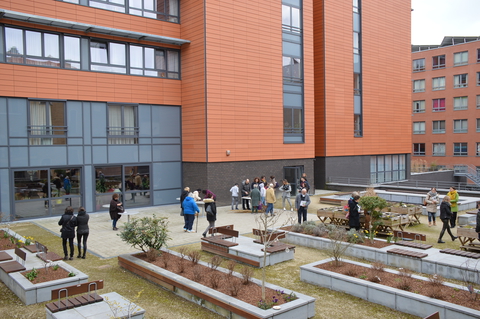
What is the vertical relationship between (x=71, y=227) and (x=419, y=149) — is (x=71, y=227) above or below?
below

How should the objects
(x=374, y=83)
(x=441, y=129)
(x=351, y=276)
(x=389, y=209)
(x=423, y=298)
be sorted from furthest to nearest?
1. (x=441, y=129)
2. (x=374, y=83)
3. (x=389, y=209)
4. (x=351, y=276)
5. (x=423, y=298)

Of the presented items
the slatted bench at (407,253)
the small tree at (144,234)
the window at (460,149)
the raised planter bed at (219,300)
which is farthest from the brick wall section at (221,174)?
the window at (460,149)

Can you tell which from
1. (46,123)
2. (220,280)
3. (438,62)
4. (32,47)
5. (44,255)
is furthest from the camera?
(438,62)

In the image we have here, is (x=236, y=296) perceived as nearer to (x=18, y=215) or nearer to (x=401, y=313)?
(x=401, y=313)

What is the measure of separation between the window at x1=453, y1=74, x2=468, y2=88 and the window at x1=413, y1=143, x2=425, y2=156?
906 centimetres

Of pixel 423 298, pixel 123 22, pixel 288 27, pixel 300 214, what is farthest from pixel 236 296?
pixel 288 27

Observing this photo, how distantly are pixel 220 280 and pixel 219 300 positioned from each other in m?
1.29

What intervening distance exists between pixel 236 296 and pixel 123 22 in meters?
18.5

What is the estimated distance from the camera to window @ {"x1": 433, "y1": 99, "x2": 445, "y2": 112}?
54797 millimetres

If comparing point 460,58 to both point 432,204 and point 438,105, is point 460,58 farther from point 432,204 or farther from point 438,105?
point 432,204

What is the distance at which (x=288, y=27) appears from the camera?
1081 inches

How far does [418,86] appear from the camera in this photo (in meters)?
57.7

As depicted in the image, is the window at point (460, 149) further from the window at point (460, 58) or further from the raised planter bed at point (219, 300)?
the raised planter bed at point (219, 300)

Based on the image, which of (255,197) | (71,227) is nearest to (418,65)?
(255,197)
